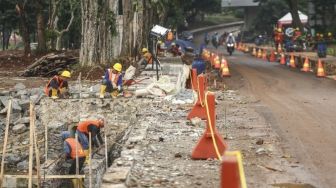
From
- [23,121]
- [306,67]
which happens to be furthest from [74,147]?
[306,67]

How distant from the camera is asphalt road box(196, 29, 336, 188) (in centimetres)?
909

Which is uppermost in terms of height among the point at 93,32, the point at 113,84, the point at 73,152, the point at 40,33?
the point at 93,32

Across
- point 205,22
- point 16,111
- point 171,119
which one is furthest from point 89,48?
point 205,22

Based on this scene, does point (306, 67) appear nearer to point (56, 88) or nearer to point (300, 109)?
point (300, 109)

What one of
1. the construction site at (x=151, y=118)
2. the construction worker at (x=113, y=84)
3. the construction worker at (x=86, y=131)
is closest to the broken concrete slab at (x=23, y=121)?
the construction site at (x=151, y=118)

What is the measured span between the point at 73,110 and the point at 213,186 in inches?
354

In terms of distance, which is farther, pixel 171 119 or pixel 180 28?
pixel 180 28

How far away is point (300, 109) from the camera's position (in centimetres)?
1482

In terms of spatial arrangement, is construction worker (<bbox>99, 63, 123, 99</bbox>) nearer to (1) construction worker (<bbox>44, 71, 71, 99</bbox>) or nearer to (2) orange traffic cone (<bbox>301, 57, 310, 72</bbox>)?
(1) construction worker (<bbox>44, 71, 71, 99</bbox>)

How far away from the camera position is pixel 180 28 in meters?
69.5

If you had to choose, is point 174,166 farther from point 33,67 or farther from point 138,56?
point 138,56

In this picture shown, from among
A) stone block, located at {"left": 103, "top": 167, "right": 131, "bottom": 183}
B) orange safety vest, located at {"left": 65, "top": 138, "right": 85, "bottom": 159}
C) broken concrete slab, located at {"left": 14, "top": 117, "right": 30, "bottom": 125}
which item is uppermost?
stone block, located at {"left": 103, "top": 167, "right": 131, "bottom": 183}

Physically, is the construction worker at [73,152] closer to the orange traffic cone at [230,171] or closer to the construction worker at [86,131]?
the construction worker at [86,131]

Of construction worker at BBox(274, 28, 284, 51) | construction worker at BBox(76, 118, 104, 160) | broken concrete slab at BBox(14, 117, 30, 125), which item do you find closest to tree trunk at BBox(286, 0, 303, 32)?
construction worker at BBox(274, 28, 284, 51)
